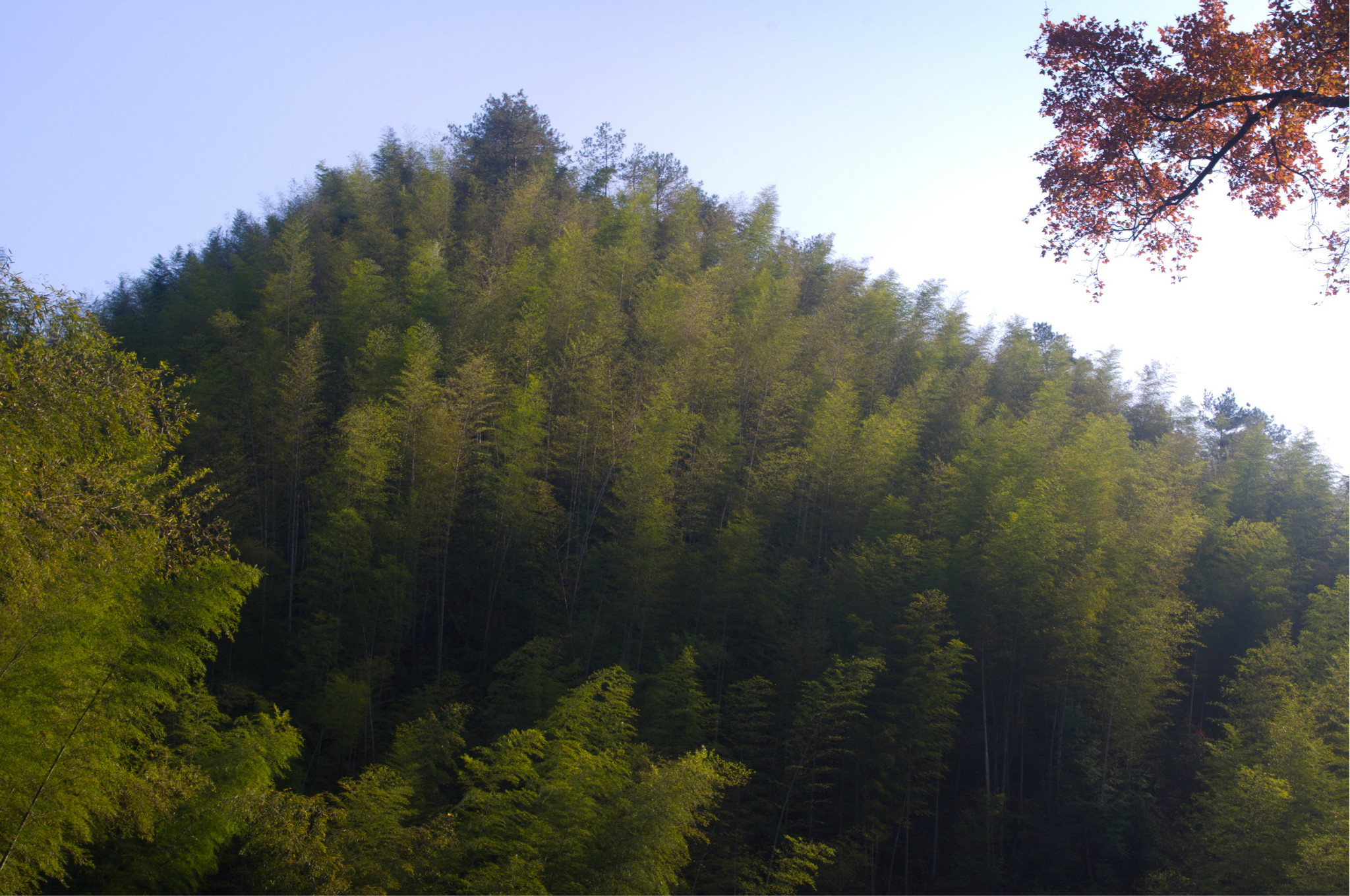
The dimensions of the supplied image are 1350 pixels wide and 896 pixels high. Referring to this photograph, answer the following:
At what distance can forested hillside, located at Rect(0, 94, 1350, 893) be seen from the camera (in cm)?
894

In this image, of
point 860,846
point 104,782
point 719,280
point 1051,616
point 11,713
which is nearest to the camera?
point 11,713

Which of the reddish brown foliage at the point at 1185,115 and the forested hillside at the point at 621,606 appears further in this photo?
the forested hillside at the point at 621,606

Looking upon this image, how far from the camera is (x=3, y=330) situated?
6.86m

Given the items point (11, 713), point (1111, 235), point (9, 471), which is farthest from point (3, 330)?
point (1111, 235)

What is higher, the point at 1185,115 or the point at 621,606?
the point at 1185,115

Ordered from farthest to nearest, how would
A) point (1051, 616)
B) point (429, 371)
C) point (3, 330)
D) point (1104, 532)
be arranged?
point (429, 371) < point (1104, 532) < point (1051, 616) < point (3, 330)

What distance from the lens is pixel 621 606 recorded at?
2077 centimetres

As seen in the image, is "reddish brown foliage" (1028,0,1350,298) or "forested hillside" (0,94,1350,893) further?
"forested hillside" (0,94,1350,893)

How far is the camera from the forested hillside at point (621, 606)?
8.94m

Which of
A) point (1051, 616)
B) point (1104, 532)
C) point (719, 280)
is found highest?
point (719, 280)

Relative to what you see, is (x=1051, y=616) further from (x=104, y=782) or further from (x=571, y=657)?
(x=104, y=782)

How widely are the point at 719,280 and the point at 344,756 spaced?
81.6ft

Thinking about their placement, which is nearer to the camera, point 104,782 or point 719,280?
point 104,782

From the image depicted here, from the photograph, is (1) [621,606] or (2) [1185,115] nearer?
(2) [1185,115]
